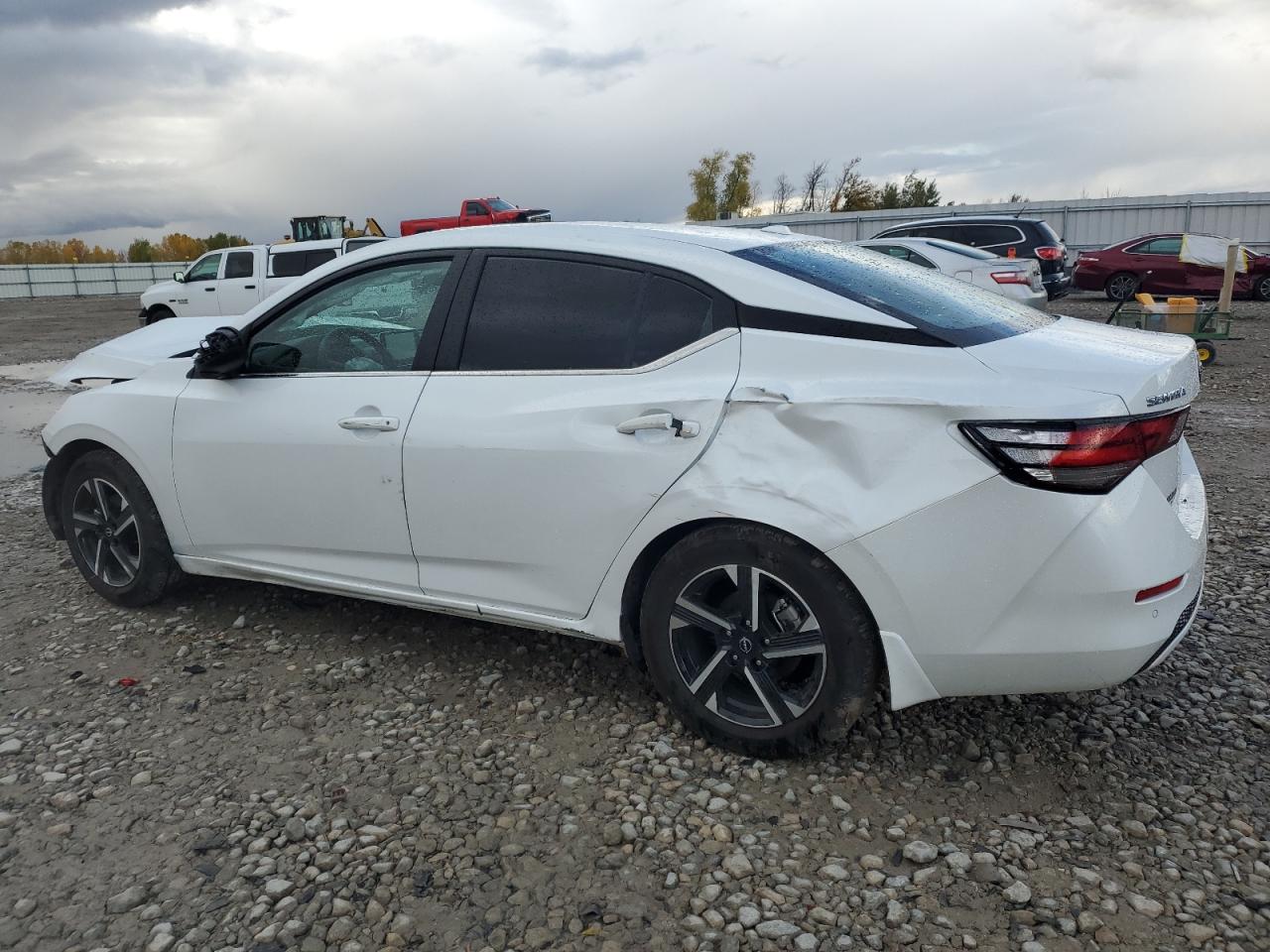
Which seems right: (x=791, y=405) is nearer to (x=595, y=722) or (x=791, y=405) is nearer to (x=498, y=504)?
(x=498, y=504)

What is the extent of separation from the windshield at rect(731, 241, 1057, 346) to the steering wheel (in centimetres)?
141

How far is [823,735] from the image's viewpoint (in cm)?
293

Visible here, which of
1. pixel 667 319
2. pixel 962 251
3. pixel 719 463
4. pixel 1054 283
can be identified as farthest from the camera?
pixel 1054 283

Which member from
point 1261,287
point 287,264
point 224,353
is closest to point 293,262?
point 287,264

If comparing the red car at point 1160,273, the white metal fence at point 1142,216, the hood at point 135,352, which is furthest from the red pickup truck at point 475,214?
the hood at point 135,352

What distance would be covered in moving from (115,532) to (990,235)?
1674 centimetres

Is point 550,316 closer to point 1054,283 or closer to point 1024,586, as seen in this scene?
point 1024,586

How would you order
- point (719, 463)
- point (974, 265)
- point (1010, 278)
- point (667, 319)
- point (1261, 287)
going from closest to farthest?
point (719, 463) → point (667, 319) → point (1010, 278) → point (974, 265) → point (1261, 287)

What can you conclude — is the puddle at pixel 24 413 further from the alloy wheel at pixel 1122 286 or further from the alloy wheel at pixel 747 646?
the alloy wheel at pixel 1122 286

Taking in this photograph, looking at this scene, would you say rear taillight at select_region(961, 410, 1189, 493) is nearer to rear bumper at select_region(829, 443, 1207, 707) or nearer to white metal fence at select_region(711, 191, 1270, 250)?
rear bumper at select_region(829, 443, 1207, 707)

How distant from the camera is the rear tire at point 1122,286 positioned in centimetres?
1997

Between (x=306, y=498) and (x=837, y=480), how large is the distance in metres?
2.03

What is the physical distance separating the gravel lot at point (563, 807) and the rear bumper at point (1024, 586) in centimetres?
43

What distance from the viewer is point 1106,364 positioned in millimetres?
2715
